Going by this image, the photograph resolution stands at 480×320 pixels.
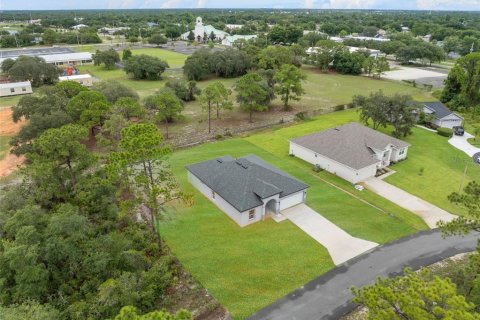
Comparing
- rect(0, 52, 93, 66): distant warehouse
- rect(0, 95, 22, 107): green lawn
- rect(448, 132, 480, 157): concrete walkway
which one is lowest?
rect(448, 132, 480, 157): concrete walkway

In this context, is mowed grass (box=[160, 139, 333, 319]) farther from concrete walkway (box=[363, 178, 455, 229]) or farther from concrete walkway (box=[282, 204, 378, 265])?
concrete walkway (box=[363, 178, 455, 229])

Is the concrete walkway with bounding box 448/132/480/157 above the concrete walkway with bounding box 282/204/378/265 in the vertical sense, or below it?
above

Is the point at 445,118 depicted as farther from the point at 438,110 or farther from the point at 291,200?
the point at 291,200

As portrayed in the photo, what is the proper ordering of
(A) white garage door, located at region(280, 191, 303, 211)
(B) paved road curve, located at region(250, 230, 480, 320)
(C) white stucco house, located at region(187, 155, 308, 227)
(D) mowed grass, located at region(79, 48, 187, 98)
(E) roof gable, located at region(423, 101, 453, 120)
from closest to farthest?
(B) paved road curve, located at region(250, 230, 480, 320)
(C) white stucco house, located at region(187, 155, 308, 227)
(A) white garage door, located at region(280, 191, 303, 211)
(E) roof gable, located at region(423, 101, 453, 120)
(D) mowed grass, located at region(79, 48, 187, 98)

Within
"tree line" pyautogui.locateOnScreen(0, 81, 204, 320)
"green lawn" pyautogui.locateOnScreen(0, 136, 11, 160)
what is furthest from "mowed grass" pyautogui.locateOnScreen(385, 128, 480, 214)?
"green lawn" pyautogui.locateOnScreen(0, 136, 11, 160)

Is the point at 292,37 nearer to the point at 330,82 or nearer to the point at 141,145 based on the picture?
the point at 330,82

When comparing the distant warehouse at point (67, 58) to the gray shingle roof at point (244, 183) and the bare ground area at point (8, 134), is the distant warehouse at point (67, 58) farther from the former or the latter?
the gray shingle roof at point (244, 183)

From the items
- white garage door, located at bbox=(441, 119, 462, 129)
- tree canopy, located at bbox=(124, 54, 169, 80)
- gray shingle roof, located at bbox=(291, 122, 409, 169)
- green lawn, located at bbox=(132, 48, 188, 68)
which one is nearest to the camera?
gray shingle roof, located at bbox=(291, 122, 409, 169)
